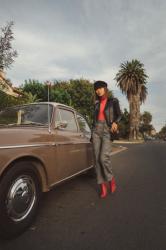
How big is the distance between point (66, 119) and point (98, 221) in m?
1.78

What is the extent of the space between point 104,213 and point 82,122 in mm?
2143

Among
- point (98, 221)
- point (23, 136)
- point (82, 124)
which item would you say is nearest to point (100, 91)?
point (82, 124)

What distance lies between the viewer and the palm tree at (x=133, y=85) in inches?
1610

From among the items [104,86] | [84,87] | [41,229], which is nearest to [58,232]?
[41,229]

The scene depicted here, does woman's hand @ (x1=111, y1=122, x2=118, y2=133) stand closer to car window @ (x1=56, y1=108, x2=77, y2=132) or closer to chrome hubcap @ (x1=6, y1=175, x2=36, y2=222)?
car window @ (x1=56, y1=108, x2=77, y2=132)

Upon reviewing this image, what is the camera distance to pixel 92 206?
11.1ft

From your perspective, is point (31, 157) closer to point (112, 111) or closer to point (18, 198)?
point (18, 198)

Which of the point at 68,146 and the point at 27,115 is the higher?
the point at 27,115

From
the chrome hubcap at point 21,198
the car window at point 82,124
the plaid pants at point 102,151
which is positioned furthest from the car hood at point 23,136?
the car window at point 82,124

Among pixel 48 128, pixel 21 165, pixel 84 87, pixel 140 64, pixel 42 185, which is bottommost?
pixel 42 185

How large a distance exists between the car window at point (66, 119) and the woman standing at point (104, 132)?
0.41 m

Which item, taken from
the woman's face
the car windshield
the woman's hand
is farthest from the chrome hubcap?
the woman's face

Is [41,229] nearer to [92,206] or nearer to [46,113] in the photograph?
[92,206]

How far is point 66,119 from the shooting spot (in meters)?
3.96
